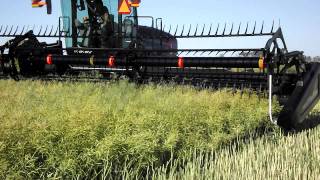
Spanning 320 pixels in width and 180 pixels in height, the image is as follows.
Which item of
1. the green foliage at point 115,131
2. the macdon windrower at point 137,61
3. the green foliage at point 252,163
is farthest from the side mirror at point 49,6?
the green foliage at point 252,163

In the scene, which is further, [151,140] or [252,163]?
[252,163]

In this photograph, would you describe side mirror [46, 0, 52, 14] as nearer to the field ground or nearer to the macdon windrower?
the macdon windrower

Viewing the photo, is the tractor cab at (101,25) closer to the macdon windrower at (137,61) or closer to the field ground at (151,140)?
the macdon windrower at (137,61)

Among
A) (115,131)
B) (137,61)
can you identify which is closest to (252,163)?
(115,131)

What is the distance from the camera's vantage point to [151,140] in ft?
10.1

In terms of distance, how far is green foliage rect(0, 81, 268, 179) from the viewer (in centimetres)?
249

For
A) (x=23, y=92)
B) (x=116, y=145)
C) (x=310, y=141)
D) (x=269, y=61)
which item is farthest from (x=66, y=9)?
(x=116, y=145)

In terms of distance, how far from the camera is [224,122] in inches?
167

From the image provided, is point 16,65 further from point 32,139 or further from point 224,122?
point 32,139

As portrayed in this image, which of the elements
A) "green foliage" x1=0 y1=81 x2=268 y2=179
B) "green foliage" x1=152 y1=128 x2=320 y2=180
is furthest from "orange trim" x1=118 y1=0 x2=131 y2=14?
"green foliage" x1=152 y1=128 x2=320 y2=180

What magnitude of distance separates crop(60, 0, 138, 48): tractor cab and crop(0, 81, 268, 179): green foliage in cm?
259

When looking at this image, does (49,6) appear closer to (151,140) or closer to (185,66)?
(185,66)

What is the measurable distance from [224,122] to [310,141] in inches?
36.2

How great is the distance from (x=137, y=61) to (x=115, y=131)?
10.9 feet
